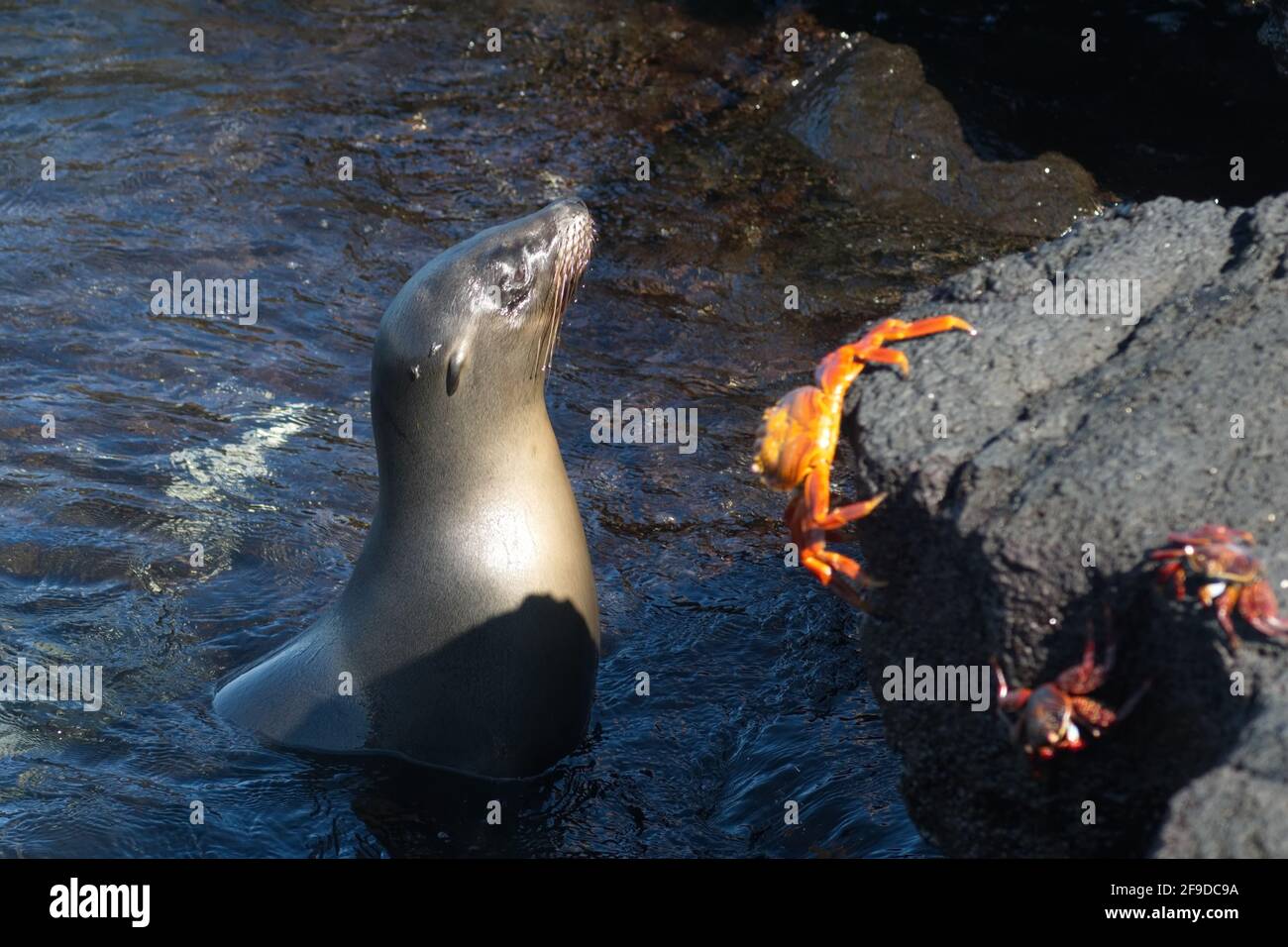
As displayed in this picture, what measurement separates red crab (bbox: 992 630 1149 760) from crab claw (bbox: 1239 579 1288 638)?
29 centimetres

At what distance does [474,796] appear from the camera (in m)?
4.91

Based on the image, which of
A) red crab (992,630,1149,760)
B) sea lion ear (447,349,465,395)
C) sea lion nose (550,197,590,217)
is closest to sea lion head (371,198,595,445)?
sea lion ear (447,349,465,395)

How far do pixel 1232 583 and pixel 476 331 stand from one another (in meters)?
2.68

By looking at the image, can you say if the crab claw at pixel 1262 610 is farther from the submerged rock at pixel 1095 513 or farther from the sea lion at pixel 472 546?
A: the sea lion at pixel 472 546

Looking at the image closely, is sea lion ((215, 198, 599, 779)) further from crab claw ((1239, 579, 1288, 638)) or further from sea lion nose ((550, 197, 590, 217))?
crab claw ((1239, 579, 1288, 638))

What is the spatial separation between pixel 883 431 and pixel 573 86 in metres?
7.84

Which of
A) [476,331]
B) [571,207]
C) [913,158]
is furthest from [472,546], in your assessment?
[913,158]

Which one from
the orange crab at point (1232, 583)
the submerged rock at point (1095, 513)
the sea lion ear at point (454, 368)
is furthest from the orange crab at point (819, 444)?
the sea lion ear at point (454, 368)

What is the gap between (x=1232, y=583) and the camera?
2.79 m

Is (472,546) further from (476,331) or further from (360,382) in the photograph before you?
(360,382)

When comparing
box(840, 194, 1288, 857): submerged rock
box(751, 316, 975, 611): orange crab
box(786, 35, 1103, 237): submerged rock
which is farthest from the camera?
box(786, 35, 1103, 237): submerged rock

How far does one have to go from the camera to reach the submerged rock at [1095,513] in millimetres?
2898

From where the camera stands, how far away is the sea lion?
4.82m

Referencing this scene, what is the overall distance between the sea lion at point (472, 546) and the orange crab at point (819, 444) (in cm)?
151
